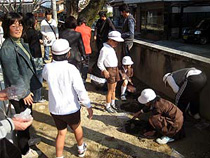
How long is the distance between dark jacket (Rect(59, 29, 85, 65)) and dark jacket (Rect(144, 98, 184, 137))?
1.99 meters

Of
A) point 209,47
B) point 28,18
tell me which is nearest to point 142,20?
point 209,47

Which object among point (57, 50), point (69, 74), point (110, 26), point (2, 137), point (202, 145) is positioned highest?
point (110, 26)

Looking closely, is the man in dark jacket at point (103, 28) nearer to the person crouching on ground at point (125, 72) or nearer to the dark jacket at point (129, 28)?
the dark jacket at point (129, 28)

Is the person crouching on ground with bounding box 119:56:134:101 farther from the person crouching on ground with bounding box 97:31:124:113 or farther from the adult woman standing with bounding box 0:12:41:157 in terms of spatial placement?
the adult woman standing with bounding box 0:12:41:157

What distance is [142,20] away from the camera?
65.1 ft

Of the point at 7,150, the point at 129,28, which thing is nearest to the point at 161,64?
the point at 129,28

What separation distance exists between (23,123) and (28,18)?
3842 millimetres

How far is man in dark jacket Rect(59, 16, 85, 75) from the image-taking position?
14.0 ft

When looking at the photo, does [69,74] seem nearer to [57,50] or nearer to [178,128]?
[57,50]

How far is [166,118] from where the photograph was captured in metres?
3.32

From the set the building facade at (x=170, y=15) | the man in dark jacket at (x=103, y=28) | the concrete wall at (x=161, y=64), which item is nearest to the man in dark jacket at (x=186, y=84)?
the concrete wall at (x=161, y=64)

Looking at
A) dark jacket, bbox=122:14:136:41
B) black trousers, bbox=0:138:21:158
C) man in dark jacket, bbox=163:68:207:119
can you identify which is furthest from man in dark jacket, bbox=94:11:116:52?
black trousers, bbox=0:138:21:158

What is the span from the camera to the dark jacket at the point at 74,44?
169 inches

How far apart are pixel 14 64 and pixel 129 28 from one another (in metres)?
3.45
